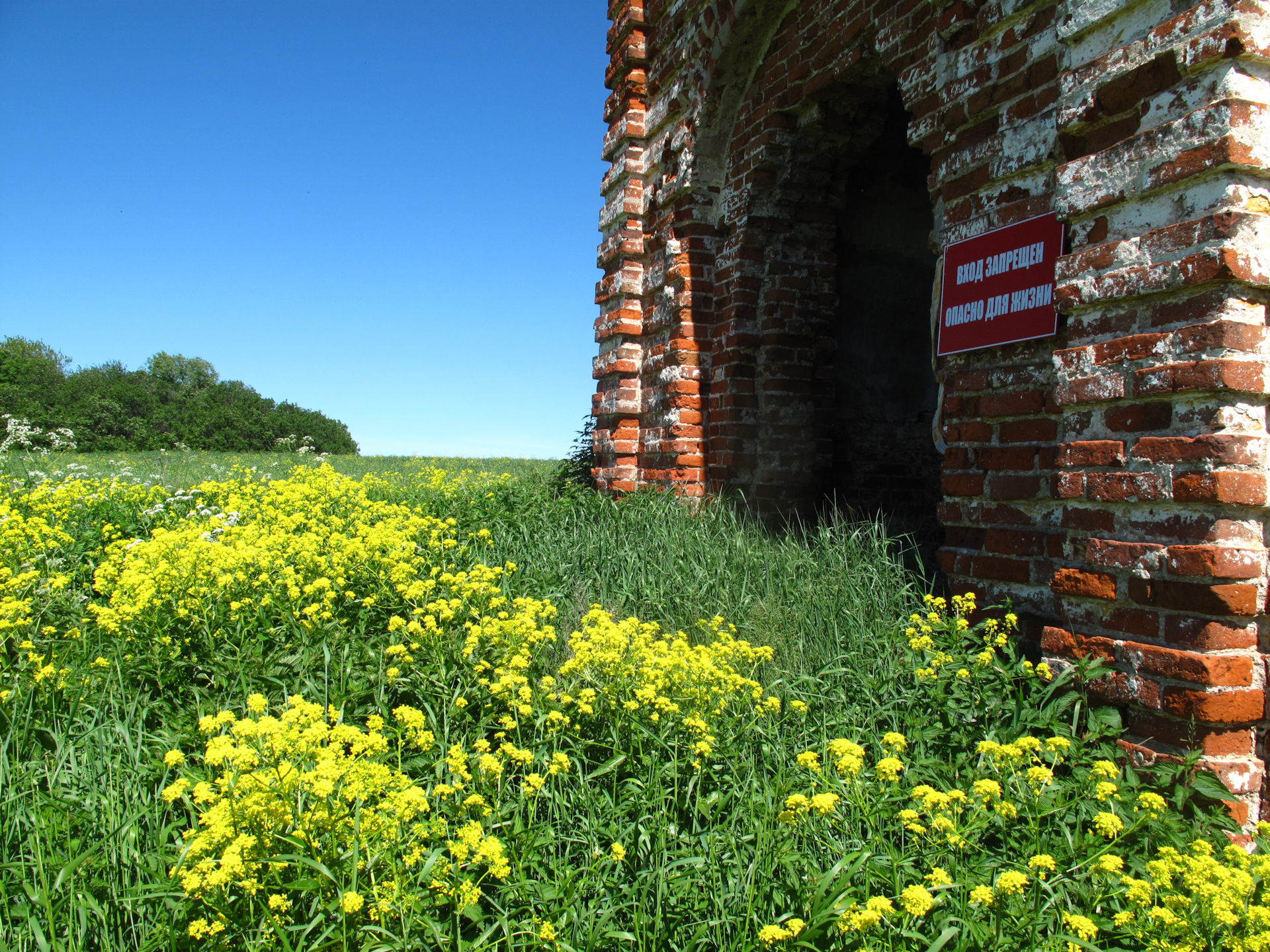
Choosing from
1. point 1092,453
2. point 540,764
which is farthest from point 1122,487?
point 540,764

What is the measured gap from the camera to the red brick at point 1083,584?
9.64 feet

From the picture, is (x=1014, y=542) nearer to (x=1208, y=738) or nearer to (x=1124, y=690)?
(x=1124, y=690)

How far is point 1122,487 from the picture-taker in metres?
2.89

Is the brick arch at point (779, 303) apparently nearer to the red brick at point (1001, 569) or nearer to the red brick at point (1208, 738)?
the red brick at point (1001, 569)

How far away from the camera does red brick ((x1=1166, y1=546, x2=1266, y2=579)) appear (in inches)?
103

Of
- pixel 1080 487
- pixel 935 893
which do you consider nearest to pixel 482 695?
pixel 935 893

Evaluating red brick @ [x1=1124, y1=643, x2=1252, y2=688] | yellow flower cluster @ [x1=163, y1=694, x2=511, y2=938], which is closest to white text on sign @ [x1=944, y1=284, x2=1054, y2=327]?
red brick @ [x1=1124, y1=643, x2=1252, y2=688]

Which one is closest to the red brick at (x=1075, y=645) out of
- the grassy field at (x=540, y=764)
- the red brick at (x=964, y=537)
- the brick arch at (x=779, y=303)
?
the grassy field at (x=540, y=764)

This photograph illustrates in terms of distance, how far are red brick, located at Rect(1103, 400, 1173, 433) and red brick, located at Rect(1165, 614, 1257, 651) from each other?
2.17 ft

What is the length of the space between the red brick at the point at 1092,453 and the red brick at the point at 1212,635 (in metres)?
0.59

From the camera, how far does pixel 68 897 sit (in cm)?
212

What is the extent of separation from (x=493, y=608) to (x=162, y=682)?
1360 millimetres

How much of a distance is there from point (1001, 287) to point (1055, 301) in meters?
0.41

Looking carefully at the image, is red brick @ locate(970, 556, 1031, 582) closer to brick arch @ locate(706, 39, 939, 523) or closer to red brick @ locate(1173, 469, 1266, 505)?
red brick @ locate(1173, 469, 1266, 505)
